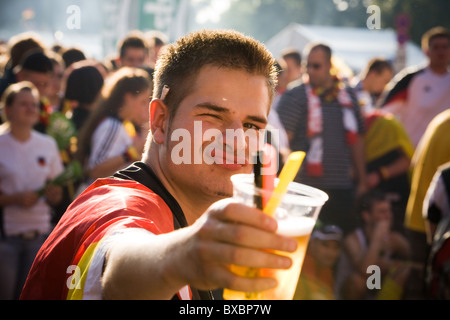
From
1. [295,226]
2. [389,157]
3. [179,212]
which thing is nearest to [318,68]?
[389,157]

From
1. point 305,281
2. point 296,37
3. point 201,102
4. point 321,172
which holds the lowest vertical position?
point 305,281

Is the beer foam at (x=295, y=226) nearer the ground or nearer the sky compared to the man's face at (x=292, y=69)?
nearer the ground

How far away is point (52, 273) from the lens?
1.66 meters

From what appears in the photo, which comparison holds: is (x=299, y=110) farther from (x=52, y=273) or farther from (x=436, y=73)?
(x=52, y=273)

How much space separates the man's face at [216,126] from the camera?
6.23 ft

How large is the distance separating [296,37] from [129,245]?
17793 mm

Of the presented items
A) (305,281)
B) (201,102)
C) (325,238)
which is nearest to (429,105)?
(325,238)

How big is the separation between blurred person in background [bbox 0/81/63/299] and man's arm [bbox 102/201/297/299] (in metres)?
3.52

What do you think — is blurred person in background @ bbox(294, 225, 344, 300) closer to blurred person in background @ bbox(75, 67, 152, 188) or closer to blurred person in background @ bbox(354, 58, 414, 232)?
blurred person in background @ bbox(354, 58, 414, 232)

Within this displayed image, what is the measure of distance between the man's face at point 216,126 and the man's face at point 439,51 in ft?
19.1

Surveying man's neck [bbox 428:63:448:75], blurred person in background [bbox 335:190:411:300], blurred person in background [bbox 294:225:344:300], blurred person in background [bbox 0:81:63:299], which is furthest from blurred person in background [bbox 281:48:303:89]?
blurred person in background [bbox 0:81:63:299]

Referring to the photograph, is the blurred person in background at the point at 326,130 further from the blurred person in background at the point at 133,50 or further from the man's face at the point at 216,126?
the man's face at the point at 216,126

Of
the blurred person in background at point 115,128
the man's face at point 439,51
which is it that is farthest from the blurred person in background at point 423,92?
the blurred person in background at point 115,128
